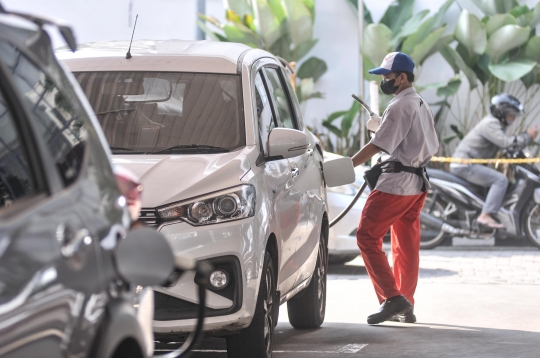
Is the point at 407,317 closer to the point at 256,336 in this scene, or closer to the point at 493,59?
the point at 256,336

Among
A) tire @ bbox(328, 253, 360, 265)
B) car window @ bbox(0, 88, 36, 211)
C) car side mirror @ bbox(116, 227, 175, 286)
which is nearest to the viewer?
car side mirror @ bbox(116, 227, 175, 286)

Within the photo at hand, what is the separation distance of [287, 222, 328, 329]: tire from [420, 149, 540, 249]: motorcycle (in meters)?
6.54

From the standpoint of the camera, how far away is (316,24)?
69.3 ft

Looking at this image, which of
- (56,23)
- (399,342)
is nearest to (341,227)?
(399,342)

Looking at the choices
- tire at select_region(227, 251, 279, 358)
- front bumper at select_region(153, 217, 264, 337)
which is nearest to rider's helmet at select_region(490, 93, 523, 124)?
tire at select_region(227, 251, 279, 358)

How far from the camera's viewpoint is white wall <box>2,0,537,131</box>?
20.4 metres

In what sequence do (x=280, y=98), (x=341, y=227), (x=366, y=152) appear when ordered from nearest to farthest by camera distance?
1. (x=280, y=98)
2. (x=366, y=152)
3. (x=341, y=227)

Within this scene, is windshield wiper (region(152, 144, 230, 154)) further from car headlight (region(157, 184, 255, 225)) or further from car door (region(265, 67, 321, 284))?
car door (region(265, 67, 321, 284))

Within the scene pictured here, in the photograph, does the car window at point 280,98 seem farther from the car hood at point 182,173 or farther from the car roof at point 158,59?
the car hood at point 182,173

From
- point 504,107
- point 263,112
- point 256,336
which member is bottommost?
point 256,336

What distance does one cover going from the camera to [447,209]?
14742 mm

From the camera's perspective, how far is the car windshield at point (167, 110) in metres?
6.23

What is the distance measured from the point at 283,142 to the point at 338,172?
1.89 meters

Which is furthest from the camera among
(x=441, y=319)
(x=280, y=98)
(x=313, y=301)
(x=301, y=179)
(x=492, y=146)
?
(x=492, y=146)
